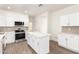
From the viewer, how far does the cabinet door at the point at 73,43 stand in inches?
147

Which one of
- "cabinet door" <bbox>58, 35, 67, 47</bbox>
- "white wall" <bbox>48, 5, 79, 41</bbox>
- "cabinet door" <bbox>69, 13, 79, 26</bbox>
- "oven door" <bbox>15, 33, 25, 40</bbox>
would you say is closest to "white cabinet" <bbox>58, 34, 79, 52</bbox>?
"cabinet door" <bbox>58, 35, 67, 47</bbox>

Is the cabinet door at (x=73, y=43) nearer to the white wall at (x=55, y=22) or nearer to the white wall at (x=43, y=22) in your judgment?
the white wall at (x=55, y=22)

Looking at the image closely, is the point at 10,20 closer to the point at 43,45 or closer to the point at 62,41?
the point at 43,45

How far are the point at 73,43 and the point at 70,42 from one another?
0.19 meters

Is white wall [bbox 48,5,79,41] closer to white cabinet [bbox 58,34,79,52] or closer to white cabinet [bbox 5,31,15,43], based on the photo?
white cabinet [bbox 58,34,79,52]

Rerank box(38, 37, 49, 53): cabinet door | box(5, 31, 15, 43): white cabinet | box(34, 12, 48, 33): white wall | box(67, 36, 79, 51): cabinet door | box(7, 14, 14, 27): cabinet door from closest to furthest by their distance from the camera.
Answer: box(38, 37, 49, 53): cabinet door < box(67, 36, 79, 51): cabinet door < box(5, 31, 15, 43): white cabinet < box(7, 14, 14, 27): cabinet door < box(34, 12, 48, 33): white wall

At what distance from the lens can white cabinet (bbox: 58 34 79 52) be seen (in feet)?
12.3

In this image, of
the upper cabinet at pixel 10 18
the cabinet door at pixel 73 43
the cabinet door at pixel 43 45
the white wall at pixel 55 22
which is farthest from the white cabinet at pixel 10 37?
the cabinet door at pixel 73 43
